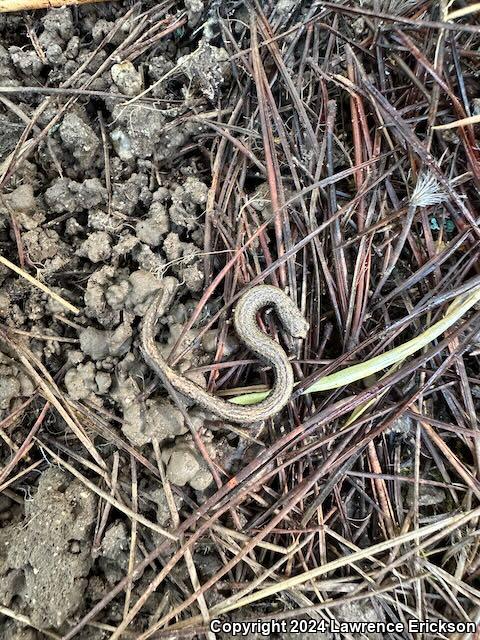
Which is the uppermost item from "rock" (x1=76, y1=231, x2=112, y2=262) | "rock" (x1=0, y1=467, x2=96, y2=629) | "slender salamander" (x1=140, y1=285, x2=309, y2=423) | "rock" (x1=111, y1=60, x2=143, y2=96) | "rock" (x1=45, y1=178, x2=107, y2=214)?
"rock" (x1=111, y1=60, x2=143, y2=96)

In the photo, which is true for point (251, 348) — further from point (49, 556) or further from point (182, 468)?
point (49, 556)

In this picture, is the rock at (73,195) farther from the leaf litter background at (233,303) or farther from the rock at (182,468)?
the rock at (182,468)

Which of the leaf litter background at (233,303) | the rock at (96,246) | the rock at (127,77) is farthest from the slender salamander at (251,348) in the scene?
the rock at (127,77)

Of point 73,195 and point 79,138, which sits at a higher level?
point 79,138

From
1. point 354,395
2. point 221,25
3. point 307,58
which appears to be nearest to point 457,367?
point 354,395

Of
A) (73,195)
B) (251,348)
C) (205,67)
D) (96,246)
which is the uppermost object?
(205,67)

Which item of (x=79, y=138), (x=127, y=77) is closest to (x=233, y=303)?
(x=79, y=138)

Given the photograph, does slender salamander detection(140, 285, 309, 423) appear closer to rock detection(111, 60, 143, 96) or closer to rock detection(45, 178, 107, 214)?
rock detection(45, 178, 107, 214)

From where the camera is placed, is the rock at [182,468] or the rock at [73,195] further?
the rock at [73,195]

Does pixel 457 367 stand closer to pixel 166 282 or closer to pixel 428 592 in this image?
pixel 428 592

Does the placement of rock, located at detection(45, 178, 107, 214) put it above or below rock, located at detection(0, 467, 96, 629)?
above

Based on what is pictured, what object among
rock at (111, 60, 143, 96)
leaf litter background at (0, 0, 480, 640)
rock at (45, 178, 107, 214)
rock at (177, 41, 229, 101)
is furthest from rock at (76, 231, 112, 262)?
rock at (177, 41, 229, 101)
